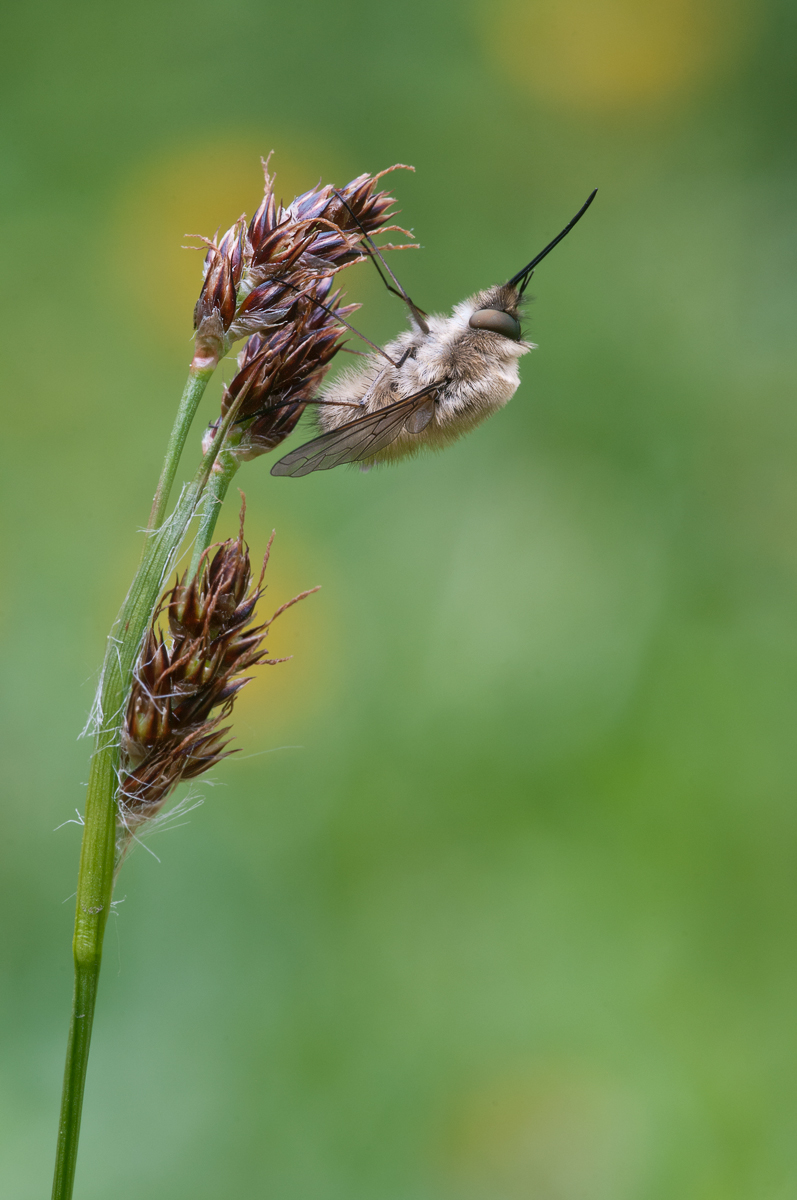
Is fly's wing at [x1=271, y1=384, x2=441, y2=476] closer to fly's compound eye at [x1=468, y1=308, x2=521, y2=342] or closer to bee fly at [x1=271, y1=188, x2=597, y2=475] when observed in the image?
bee fly at [x1=271, y1=188, x2=597, y2=475]

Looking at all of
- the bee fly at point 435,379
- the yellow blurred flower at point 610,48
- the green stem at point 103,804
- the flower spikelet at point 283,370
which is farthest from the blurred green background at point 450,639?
the flower spikelet at point 283,370

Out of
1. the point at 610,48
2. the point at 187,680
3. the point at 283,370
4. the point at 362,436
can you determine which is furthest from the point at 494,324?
the point at 610,48

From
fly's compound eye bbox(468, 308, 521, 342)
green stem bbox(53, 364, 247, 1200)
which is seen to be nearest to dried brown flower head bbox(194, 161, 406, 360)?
green stem bbox(53, 364, 247, 1200)

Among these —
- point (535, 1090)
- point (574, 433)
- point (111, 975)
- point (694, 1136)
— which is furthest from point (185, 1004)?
point (574, 433)

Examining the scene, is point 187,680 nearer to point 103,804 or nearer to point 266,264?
point 103,804

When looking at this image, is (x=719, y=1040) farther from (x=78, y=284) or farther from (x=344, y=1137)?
(x=78, y=284)

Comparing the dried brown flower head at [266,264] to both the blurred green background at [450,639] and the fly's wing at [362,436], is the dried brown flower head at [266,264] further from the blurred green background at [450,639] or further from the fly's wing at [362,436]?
the blurred green background at [450,639]
